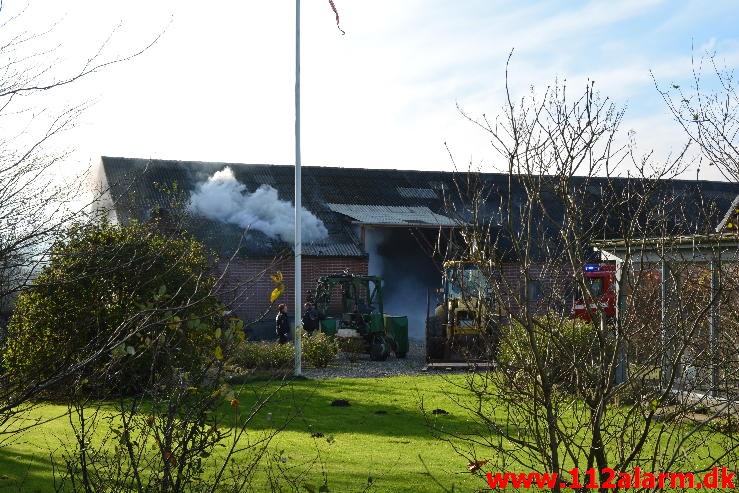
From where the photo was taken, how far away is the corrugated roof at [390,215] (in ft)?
106

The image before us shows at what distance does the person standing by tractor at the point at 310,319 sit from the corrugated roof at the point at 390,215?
7.32 m

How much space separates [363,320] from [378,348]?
873 mm

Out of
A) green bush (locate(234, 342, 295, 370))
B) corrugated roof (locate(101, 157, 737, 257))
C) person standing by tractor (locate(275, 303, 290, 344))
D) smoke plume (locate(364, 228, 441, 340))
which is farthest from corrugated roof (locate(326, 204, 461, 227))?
green bush (locate(234, 342, 295, 370))

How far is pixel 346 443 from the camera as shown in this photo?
1055cm

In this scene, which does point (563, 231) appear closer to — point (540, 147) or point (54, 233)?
point (540, 147)

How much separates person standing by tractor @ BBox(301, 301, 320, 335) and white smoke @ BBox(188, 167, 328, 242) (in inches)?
244

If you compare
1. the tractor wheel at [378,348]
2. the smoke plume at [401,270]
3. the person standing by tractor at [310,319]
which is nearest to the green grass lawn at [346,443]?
the tractor wheel at [378,348]

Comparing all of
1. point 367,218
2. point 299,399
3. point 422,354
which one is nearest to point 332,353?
point 422,354

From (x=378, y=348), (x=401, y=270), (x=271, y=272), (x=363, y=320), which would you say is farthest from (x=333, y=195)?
(x=378, y=348)

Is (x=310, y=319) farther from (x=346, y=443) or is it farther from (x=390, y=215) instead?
(x=346, y=443)

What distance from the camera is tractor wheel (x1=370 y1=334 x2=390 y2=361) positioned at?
77.9 feet

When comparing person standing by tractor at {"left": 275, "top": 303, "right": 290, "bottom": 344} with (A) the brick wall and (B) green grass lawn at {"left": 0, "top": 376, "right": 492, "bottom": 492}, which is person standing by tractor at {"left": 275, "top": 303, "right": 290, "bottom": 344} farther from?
(B) green grass lawn at {"left": 0, "top": 376, "right": 492, "bottom": 492}

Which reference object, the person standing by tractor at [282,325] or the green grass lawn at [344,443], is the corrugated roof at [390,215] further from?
the green grass lawn at [344,443]

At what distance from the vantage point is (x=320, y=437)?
10.9 m
